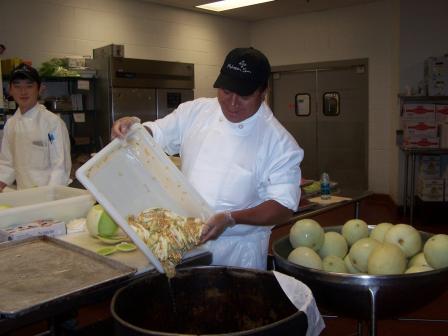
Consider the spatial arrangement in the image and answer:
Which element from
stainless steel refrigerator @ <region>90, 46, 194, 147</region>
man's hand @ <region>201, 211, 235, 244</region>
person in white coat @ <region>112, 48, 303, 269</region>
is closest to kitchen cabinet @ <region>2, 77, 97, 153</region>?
stainless steel refrigerator @ <region>90, 46, 194, 147</region>

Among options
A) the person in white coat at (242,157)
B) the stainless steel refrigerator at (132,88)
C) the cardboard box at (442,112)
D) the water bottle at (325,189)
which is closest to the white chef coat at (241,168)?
the person in white coat at (242,157)

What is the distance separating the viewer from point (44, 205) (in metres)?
1.81

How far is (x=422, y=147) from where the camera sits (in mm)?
5125

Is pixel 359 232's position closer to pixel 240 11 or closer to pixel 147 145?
pixel 147 145

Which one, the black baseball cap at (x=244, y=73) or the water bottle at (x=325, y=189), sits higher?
the black baseball cap at (x=244, y=73)

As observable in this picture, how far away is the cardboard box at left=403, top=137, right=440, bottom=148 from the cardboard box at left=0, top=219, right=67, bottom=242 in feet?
14.5

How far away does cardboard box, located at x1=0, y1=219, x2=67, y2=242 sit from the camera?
1.56 meters

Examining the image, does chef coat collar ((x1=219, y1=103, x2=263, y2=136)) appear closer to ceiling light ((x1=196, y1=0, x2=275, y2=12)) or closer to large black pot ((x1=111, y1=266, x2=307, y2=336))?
large black pot ((x1=111, y1=266, x2=307, y2=336))

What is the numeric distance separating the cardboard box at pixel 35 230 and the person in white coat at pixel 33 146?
141cm

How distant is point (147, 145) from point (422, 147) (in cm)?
438

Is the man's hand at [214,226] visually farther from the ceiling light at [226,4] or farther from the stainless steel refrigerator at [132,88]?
the ceiling light at [226,4]

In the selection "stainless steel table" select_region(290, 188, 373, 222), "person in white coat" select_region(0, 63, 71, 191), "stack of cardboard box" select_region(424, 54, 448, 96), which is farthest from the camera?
"stack of cardboard box" select_region(424, 54, 448, 96)

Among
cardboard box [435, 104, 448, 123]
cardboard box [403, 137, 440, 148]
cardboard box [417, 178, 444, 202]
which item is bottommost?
cardboard box [417, 178, 444, 202]

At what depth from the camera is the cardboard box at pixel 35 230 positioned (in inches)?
61.4
